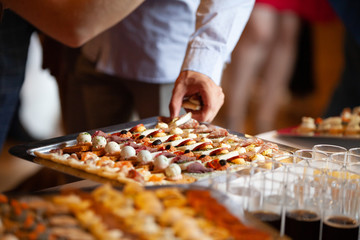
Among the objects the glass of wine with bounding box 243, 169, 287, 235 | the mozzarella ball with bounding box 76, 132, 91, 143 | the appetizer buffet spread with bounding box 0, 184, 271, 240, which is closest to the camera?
the appetizer buffet spread with bounding box 0, 184, 271, 240

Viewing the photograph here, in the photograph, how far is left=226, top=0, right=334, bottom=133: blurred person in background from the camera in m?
4.36

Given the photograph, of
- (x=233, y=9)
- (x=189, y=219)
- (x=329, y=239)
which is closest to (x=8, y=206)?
(x=189, y=219)

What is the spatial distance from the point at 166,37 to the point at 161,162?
3.17 feet

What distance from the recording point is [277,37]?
184 inches

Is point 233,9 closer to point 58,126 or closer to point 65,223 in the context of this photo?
point 65,223

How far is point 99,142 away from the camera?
143cm

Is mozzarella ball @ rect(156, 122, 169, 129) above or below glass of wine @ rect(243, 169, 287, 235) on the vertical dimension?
above

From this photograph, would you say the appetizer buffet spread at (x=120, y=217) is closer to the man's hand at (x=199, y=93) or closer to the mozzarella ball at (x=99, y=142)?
the mozzarella ball at (x=99, y=142)

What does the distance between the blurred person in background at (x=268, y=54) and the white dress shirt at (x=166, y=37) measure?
2136mm

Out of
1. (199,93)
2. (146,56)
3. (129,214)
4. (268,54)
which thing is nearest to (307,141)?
(199,93)

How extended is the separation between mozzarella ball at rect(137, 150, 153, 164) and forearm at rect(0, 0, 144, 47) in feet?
1.44

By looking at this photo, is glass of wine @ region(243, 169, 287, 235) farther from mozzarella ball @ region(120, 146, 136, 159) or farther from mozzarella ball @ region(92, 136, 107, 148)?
mozzarella ball @ region(92, 136, 107, 148)

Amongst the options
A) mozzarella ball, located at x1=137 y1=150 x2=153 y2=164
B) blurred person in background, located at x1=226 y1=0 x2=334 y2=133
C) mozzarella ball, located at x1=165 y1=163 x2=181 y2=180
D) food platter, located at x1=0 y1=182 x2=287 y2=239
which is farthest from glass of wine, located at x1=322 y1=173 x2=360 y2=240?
blurred person in background, located at x1=226 y1=0 x2=334 y2=133

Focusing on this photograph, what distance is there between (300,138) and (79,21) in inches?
37.1
